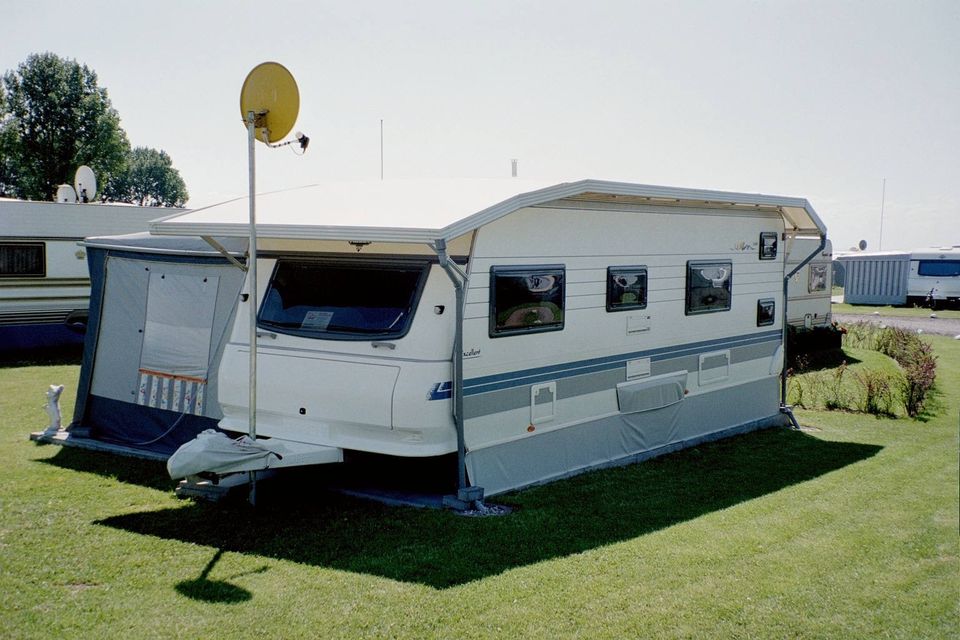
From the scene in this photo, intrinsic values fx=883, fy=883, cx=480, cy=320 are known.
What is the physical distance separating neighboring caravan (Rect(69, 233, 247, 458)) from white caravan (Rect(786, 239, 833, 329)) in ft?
38.7

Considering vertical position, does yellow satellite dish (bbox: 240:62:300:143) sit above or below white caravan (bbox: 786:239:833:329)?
above

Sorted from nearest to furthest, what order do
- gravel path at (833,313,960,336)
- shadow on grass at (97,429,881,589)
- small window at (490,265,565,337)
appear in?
1. shadow on grass at (97,429,881,589)
2. small window at (490,265,565,337)
3. gravel path at (833,313,960,336)

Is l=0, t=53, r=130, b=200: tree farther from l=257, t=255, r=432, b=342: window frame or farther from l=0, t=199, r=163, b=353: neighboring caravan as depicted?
l=257, t=255, r=432, b=342: window frame

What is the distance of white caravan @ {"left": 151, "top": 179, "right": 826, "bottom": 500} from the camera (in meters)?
6.16

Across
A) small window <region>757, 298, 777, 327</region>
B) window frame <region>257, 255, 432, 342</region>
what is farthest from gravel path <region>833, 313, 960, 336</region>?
window frame <region>257, 255, 432, 342</region>

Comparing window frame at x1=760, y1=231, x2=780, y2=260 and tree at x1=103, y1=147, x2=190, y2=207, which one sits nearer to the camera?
window frame at x1=760, y1=231, x2=780, y2=260

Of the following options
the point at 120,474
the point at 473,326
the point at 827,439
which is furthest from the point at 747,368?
the point at 120,474

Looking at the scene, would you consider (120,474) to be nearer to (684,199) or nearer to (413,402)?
(413,402)

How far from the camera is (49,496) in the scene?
650 cm

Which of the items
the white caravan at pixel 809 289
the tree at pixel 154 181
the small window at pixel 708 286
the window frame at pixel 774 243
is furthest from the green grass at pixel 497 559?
the tree at pixel 154 181

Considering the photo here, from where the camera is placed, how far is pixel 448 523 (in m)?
5.93

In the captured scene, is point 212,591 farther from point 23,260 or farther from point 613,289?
point 23,260

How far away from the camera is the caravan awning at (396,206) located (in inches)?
229

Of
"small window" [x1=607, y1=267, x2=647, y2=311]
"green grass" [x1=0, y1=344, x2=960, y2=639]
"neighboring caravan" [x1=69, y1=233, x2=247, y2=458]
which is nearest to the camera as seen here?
"green grass" [x1=0, y1=344, x2=960, y2=639]
